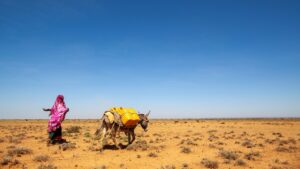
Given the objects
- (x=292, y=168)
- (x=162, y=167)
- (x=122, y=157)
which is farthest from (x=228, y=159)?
(x=122, y=157)

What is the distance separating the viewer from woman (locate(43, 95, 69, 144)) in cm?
1848

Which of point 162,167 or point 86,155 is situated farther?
point 86,155

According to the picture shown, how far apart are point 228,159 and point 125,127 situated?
226 inches

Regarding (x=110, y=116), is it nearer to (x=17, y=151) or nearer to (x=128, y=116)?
(x=128, y=116)

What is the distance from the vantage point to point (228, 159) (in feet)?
45.1

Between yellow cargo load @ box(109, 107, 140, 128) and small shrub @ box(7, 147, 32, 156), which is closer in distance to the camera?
small shrub @ box(7, 147, 32, 156)

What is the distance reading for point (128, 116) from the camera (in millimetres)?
15633

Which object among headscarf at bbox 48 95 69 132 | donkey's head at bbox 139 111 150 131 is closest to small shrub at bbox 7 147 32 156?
headscarf at bbox 48 95 69 132

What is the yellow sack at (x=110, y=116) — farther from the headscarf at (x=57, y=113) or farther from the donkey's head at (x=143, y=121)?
the headscarf at (x=57, y=113)

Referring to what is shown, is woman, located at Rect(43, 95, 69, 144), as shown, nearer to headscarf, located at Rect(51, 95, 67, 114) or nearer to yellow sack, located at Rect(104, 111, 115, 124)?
headscarf, located at Rect(51, 95, 67, 114)

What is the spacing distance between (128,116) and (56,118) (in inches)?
225

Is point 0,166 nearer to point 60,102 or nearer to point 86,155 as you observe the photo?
point 86,155

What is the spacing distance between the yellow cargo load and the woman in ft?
14.3

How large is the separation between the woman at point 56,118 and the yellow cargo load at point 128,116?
172 inches
